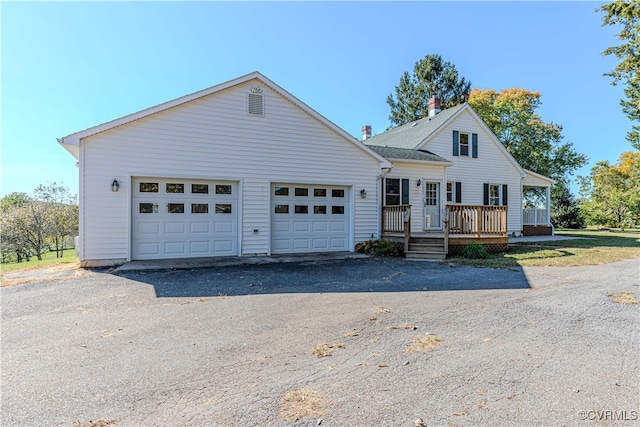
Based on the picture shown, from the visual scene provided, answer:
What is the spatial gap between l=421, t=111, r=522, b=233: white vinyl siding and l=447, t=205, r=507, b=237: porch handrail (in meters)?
4.69

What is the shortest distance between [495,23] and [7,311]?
15.8 meters

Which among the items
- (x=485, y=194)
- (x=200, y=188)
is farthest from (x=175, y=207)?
(x=485, y=194)

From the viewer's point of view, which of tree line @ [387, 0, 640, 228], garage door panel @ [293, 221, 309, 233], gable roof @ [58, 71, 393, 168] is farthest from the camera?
tree line @ [387, 0, 640, 228]

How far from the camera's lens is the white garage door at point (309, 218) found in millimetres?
10609

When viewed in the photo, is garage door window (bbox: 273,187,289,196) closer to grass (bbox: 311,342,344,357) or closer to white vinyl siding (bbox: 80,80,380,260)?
white vinyl siding (bbox: 80,80,380,260)

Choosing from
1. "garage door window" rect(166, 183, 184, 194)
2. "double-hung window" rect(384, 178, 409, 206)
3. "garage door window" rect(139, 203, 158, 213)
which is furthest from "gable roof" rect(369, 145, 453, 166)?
"garage door window" rect(139, 203, 158, 213)

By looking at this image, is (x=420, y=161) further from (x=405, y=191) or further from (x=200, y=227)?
(x=200, y=227)

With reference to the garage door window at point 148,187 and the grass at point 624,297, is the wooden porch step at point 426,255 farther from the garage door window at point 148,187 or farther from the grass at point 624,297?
the garage door window at point 148,187

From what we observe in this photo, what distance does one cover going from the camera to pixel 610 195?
27766 mm

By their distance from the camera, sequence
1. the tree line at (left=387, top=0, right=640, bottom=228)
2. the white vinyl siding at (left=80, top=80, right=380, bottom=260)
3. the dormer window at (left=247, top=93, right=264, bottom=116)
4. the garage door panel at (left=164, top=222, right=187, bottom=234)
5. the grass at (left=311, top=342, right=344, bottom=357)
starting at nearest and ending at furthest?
the grass at (left=311, top=342, right=344, bottom=357), the white vinyl siding at (left=80, top=80, right=380, bottom=260), the garage door panel at (left=164, top=222, right=187, bottom=234), the dormer window at (left=247, top=93, right=264, bottom=116), the tree line at (left=387, top=0, right=640, bottom=228)

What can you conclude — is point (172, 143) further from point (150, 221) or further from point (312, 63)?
point (312, 63)

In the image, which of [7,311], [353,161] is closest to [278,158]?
[353,161]

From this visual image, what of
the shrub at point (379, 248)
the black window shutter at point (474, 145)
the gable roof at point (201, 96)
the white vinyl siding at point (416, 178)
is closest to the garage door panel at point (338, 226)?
the shrub at point (379, 248)

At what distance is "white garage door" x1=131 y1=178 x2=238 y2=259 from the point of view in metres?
9.10
